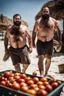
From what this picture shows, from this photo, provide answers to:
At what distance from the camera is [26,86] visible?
3.64 m

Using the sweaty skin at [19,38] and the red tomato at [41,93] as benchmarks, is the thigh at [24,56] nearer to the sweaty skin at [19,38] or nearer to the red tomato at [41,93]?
the sweaty skin at [19,38]

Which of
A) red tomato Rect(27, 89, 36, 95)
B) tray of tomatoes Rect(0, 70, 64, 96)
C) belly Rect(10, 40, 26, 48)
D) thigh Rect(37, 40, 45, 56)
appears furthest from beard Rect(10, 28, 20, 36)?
red tomato Rect(27, 89, 36, 95)

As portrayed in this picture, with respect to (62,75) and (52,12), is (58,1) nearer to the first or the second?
(52,12)

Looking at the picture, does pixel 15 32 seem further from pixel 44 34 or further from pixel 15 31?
pixel 44 34

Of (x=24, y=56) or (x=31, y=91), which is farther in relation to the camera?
(x=24, y=56)

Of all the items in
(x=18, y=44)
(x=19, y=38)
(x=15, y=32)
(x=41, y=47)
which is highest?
(x=15, y=32)

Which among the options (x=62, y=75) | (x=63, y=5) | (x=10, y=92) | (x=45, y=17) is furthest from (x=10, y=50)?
(x=63, y=5)

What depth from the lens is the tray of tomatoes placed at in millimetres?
3412

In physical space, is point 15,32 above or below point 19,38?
above

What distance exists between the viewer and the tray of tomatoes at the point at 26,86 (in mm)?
3412

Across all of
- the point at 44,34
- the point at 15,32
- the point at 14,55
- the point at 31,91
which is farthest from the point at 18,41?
the point at 31,91

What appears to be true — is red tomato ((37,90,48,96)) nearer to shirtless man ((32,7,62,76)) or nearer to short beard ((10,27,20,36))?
short beard ((10,27,20,36))

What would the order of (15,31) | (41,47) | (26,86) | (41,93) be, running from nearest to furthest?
(41,93)
(26,86)
(15,31)
(41,47)

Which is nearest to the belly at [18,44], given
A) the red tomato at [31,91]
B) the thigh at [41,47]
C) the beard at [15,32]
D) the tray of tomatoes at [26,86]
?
the beard at [15,32]
